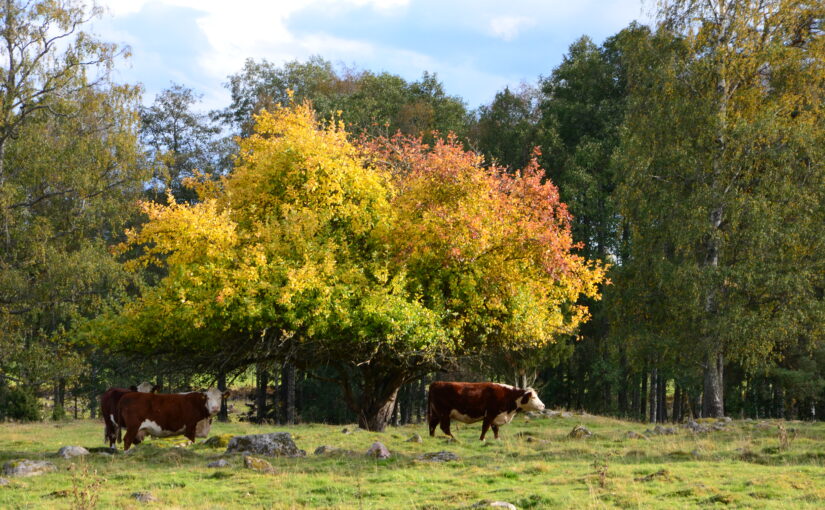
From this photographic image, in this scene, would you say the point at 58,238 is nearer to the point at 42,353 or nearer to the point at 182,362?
the point at 42,353

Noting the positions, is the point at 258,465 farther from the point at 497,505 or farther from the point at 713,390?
the point at 713,390

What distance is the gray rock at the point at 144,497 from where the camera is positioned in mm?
13281

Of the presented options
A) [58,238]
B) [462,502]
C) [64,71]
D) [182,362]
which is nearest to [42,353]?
[58,238]

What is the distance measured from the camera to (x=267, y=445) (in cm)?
1947

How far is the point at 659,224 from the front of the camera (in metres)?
33.2

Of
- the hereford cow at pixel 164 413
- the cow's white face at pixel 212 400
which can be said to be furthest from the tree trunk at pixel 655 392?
the hereford cow at pixel 164 413

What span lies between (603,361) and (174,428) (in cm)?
2817

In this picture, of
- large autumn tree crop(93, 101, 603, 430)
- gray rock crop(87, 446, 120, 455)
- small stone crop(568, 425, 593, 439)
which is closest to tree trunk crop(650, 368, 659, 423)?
large autumn tree crop(93, 101, 603, 430)

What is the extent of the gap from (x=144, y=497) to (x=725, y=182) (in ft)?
87.3

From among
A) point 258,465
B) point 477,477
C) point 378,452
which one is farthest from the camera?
point 378,452

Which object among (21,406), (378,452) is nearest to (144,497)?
(378,452)

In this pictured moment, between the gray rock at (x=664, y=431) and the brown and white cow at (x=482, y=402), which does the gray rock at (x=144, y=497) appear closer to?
the brown and white cow at (x=482, y=402)

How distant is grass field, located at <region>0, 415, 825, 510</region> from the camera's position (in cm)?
1292

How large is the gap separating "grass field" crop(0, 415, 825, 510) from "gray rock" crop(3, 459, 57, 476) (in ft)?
1.28
